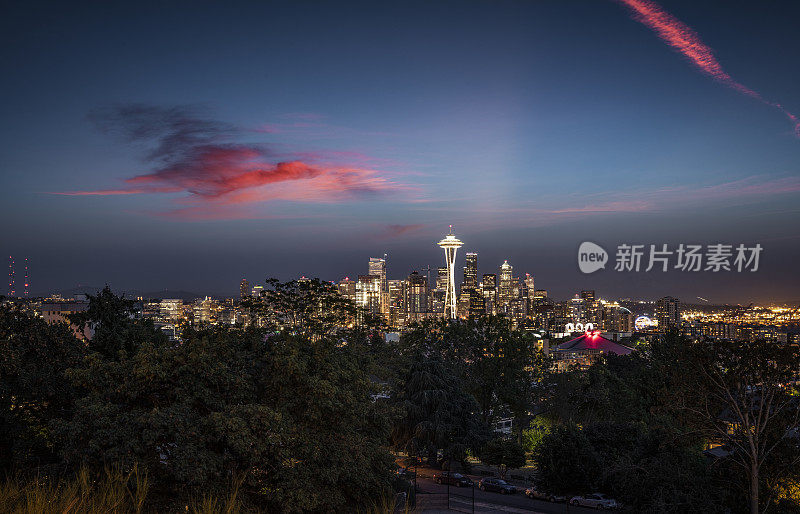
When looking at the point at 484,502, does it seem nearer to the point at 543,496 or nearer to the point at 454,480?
the point at 543,496

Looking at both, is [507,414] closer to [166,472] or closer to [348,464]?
[348,464]

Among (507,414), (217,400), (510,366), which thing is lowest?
(507,414)

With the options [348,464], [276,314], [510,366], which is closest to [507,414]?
[510,366]

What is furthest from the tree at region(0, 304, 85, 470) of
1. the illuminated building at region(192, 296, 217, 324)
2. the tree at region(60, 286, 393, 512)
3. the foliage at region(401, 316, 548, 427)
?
the illuminated building at region(192, 296, 217, 324)

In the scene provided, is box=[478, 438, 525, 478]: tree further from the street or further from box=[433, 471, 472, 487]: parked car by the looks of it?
the street

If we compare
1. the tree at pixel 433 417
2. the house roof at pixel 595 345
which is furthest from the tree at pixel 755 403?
the house roof at pixel 595 345
